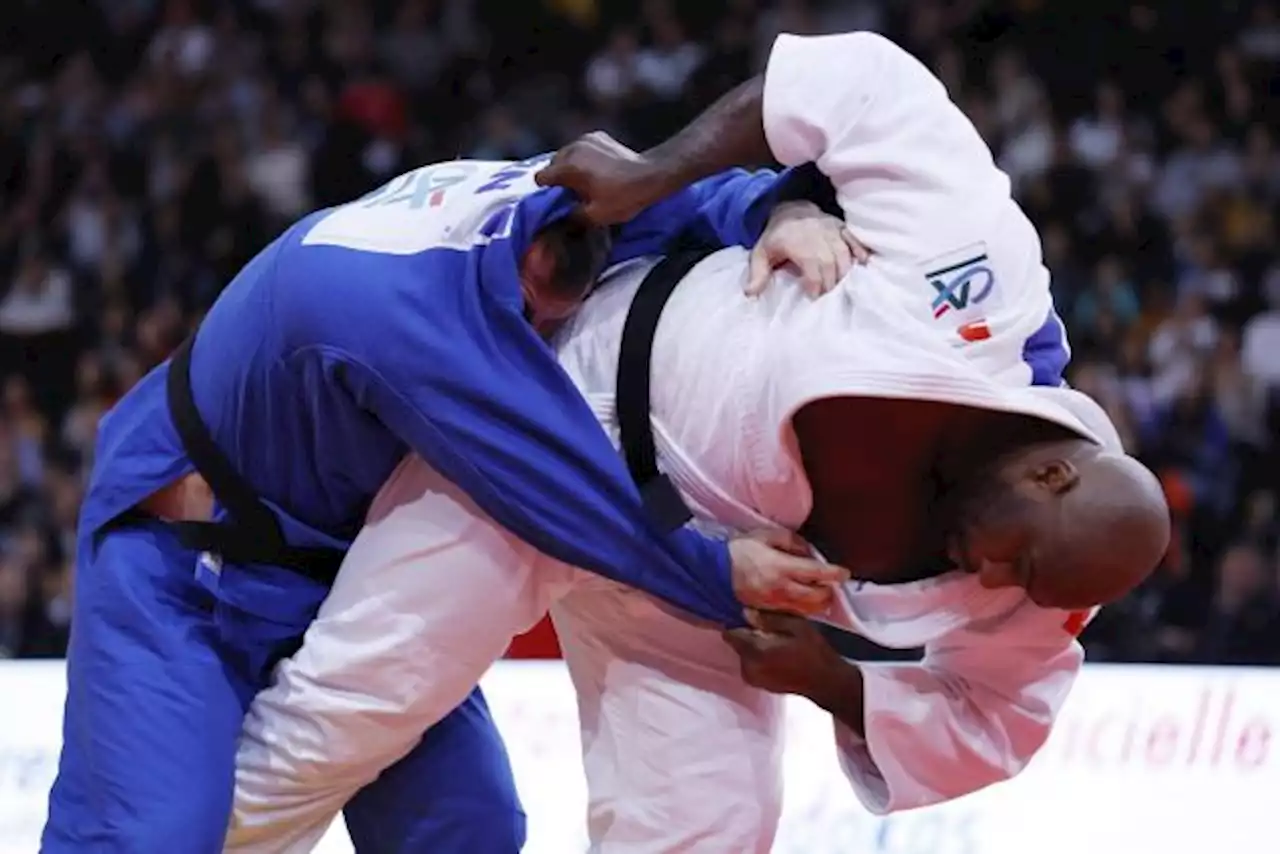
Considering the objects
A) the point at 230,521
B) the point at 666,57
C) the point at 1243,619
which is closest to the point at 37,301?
the point at 666,57

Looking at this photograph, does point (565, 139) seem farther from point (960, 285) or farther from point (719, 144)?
point (960, 285)

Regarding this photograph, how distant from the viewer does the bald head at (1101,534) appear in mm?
2238

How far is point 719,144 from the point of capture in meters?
2.46

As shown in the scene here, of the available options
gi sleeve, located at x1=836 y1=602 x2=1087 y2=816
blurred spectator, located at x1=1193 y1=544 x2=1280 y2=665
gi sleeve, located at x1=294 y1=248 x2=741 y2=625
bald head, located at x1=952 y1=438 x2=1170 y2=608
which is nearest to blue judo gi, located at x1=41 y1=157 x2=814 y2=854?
gi sleeve, located at x1=294 y1=248 x2=741 y2=625

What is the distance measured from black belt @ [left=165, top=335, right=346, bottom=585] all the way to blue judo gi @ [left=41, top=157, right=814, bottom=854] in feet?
0.05

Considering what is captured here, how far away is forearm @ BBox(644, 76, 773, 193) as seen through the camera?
96.5 inches

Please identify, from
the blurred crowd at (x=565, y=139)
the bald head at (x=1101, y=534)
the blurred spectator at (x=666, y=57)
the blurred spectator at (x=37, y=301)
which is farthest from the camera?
the blurred spectator at (x=666, y=57)

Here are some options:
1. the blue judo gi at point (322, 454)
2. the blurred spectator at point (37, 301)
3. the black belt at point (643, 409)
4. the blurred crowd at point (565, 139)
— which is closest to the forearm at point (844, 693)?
the blue judo gi at point (322, 454)

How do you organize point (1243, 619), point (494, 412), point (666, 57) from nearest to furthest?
point (494, 412)
point (1243, 619)
point (666, 57)

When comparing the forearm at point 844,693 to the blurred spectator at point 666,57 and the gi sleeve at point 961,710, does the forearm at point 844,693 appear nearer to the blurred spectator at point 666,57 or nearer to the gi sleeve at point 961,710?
the gi sleeve at point 961,710

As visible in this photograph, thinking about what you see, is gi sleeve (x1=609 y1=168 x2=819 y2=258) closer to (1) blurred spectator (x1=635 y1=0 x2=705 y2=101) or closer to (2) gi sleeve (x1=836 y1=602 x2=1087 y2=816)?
(2) gi sleeve (x1=836 y1=602 x2=1087 y2=816)

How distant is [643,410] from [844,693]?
0.44m

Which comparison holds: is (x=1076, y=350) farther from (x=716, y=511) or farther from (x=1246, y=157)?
(x=716, y=511)

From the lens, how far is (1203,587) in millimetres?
6066
